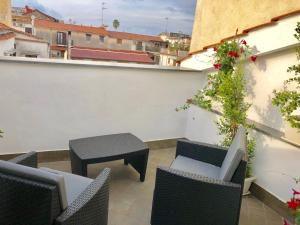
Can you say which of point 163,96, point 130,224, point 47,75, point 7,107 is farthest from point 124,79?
point 130,224

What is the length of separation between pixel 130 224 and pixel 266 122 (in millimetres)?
2332

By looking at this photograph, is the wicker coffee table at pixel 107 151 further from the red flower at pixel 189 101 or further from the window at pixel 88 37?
the window at pixel 88 37

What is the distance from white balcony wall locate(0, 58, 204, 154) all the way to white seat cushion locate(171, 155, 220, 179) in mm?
1649

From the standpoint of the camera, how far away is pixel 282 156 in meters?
3.27

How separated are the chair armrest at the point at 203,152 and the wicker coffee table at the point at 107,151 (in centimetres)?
51

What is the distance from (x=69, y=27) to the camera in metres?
6.09

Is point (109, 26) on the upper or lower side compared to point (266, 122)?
upper

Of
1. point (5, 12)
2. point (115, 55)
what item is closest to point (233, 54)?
point (115, 55)

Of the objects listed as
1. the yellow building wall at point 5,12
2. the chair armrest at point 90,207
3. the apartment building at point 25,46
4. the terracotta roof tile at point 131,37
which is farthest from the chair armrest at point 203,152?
the yellow building wall at point 5,12

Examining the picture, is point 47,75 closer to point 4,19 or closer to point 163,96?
point 163,96

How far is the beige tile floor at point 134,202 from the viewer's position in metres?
3.02

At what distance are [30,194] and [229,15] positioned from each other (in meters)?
4.39

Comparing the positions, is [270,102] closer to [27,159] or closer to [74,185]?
[74,185]

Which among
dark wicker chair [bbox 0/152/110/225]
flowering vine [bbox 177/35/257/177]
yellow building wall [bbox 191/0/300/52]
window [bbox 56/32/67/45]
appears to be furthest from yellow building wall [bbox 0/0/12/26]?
dark wicker chair [bbox 0/152/110/225]
